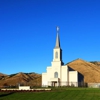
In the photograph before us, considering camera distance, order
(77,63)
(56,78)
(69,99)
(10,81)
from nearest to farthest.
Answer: (69,99), (56,78), (10,81), (77,63)

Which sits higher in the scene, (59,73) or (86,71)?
(86,71)

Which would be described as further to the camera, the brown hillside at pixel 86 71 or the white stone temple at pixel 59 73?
the brown hillside at pixel 86 71

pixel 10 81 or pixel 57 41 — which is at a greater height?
pixel 57 41

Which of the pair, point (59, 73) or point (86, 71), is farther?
point (86, 71)

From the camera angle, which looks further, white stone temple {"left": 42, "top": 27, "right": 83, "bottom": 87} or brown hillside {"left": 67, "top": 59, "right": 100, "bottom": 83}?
brown hillside {"left": 67, "top": 59, "right": 100, "bottom": 83}

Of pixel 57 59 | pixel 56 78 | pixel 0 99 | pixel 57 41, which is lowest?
pixel 0 99

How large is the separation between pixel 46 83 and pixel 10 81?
4214 cm

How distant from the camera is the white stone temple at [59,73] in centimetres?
7000

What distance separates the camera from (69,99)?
28.8 metres

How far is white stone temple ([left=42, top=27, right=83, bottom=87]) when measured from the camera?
230 feet

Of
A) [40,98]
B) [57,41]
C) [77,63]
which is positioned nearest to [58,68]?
[57,41]

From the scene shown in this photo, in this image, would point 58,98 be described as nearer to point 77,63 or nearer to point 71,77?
point 71,77

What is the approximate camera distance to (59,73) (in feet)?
232

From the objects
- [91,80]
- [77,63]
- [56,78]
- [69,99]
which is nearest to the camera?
[69,99]
